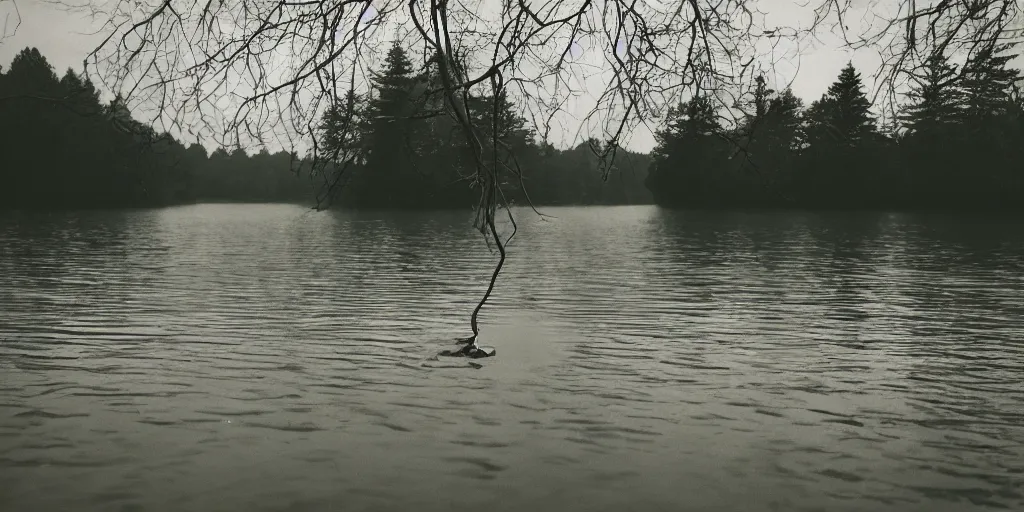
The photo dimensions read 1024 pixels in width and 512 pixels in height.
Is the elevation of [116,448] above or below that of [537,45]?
below

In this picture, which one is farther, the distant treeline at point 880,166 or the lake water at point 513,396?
the distant treeline at point 880,166

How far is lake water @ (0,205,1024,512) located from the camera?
543cm

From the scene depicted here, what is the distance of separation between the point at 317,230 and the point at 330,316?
26.4 meters

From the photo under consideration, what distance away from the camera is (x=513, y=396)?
25.5 ft

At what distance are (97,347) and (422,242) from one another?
20.6 metres

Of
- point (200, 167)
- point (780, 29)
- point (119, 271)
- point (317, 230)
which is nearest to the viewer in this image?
point (780, 29)

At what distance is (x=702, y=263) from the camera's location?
21.8 metres

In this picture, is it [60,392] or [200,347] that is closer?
[60,392]

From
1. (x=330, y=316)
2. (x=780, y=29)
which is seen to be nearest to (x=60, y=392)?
(x=330, y=316)

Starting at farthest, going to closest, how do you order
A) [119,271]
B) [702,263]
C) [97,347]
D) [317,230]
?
1. [317,230]
2. [702,263]
3. [119,271]
4. [97,347]

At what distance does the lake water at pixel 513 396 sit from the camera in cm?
543

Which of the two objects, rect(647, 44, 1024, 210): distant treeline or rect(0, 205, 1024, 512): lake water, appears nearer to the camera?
rect(0, 205, 1024, 512): lake water

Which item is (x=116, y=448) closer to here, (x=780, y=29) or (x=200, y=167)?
(x=780, y=29)

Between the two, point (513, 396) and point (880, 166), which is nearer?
point (513, 396)
